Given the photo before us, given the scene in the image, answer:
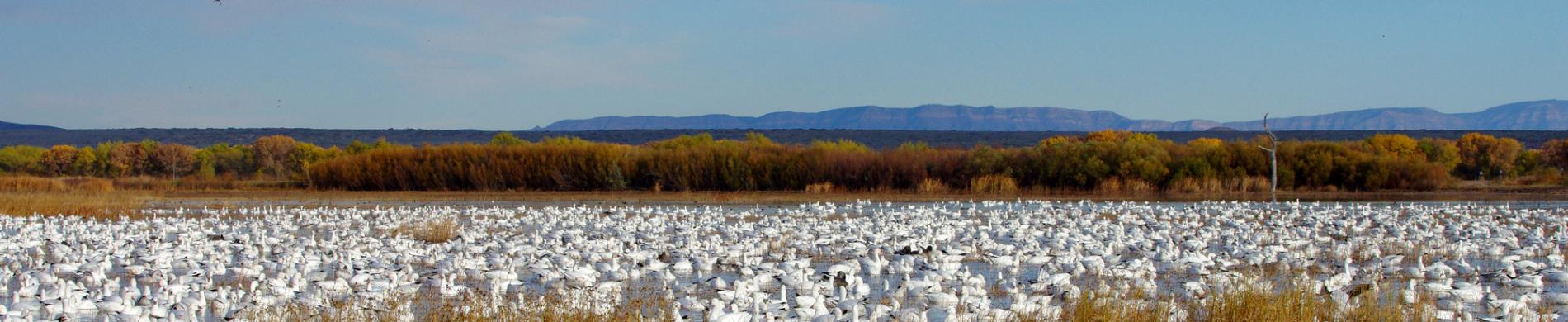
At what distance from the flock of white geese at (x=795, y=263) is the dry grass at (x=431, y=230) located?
0.68 ft

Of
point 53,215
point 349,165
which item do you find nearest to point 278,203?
point 53,215

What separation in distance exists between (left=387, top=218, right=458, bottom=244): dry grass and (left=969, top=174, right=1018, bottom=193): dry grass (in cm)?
1641

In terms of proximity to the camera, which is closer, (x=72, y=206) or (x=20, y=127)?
(x=72, y=206)

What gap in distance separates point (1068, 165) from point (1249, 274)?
75.3 feet

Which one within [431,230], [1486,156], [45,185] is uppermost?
[1486,156]

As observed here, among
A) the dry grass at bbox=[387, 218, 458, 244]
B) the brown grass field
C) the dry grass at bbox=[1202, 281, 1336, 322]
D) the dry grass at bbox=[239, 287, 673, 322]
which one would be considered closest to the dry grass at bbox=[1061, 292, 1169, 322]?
the dry grass at bbox=[1202, 281, 1336, 322]

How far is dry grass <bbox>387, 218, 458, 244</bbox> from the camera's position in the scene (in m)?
14.6

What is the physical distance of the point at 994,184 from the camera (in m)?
31.0

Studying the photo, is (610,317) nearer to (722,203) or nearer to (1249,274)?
(1249,274)

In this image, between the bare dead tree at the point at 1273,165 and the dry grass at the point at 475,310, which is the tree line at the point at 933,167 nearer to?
the bare dead tree at the point at 1273,165

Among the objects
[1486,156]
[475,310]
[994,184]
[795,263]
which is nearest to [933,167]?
[994,184]

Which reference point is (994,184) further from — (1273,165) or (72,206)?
(72,206)

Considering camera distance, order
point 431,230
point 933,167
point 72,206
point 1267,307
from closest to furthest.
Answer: point 1267,307 < point 431,230 < point 72,206 < point 933,167

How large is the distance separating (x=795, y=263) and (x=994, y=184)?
69.4ft
